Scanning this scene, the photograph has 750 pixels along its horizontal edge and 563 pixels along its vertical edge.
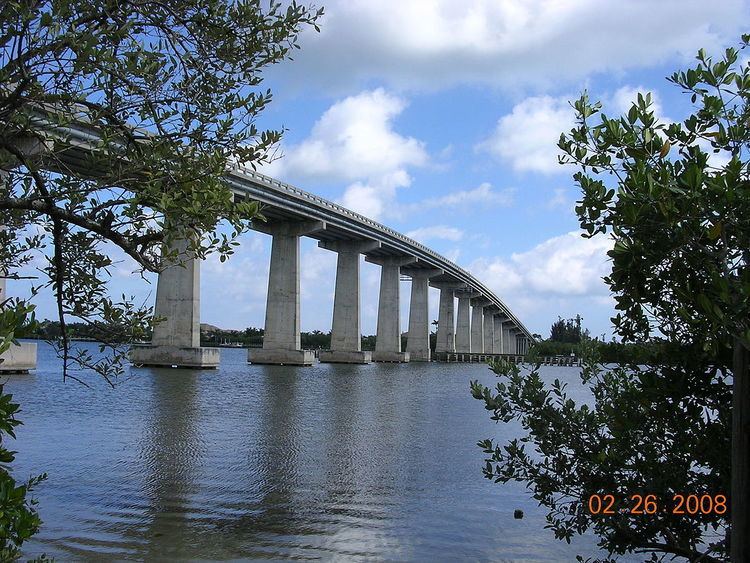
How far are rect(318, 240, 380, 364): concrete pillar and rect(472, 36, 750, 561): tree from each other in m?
79.2

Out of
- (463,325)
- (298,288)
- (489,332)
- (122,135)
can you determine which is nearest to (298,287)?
(298,288)

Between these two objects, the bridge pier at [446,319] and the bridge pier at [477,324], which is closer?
the bridge pier at [446,319]

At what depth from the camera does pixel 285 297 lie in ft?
237

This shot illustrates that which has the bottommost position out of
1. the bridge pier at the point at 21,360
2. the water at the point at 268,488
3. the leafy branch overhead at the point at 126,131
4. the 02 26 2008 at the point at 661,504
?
the water at the point at 268,488

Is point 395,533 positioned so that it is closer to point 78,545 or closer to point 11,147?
point 78,545

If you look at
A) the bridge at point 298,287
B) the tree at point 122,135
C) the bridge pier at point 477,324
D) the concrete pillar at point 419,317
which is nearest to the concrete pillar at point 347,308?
the bridge at point 298,287

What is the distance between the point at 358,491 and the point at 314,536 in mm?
3339

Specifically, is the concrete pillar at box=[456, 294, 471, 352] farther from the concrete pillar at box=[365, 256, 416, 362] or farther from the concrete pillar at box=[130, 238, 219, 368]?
the concrete pillar at box=[130, 238, 219, 368]

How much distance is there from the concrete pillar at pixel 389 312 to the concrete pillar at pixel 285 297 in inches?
1108

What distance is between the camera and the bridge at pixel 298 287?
56938mm

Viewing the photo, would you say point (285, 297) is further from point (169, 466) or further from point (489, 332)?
point (489, 332)

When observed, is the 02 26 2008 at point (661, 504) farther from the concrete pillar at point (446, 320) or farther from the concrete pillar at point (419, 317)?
the concrete pillar at point (446, 320)

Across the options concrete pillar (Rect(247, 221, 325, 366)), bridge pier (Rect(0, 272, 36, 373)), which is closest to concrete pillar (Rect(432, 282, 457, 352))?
concrete pillar (Rect(247, 221, 325, 366))

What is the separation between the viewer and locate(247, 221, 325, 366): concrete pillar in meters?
72.1
